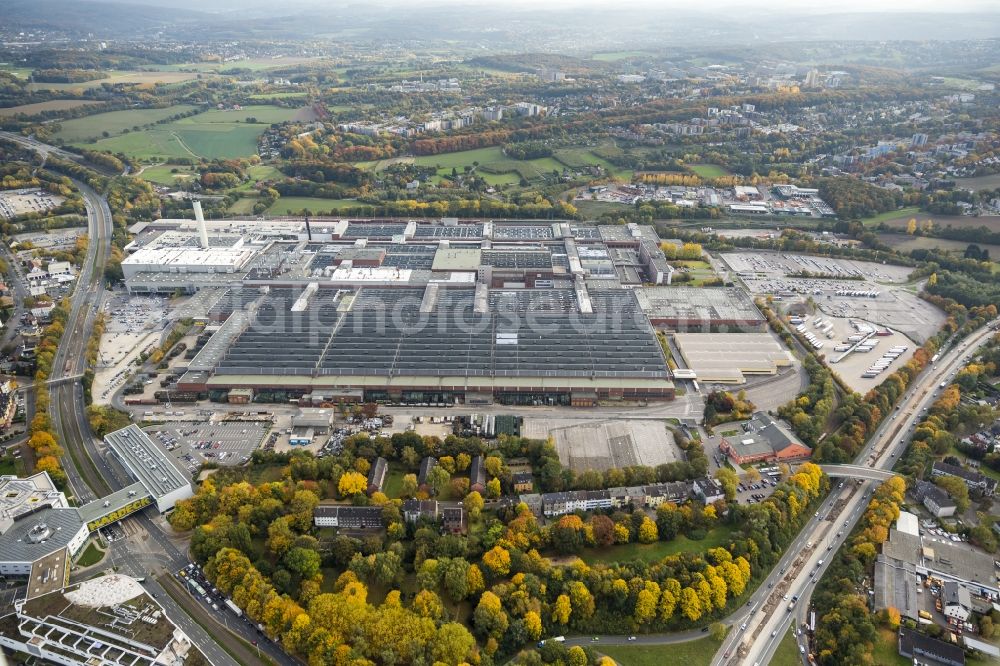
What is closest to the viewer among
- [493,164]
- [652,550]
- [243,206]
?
[652,550]

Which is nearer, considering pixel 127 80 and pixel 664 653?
pixel 664 653

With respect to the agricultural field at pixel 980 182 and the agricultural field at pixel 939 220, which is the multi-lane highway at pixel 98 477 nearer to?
the agricultural field at pixel 939 220

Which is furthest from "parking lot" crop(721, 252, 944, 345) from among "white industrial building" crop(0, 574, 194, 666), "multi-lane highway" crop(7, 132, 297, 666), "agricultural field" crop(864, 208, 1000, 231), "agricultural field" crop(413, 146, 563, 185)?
"white industrial building" crop(0, 574, 194, 666)

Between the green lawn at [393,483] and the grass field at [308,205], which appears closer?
the green lawn at [393,483]

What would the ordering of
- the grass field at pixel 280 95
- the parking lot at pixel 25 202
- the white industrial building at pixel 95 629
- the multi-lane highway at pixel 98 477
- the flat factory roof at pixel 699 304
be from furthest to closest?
1. the grass field at pixel 280 95
2. the parking lot at pixel 25 202
3. the flat factory roof at pixel 699 304
4. the multi-lane highway at pixel 98 477
5. the white industrial building at pixel 95 629

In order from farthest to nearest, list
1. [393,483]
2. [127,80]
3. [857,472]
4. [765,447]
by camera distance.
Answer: [127,80]
[765,447]
[857,472]
[393,483]

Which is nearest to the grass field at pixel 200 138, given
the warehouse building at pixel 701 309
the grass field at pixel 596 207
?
the grass field at pixel 596 207

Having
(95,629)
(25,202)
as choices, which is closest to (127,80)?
(25,202)

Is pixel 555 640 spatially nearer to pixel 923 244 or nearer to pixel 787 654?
pixel 787 654
